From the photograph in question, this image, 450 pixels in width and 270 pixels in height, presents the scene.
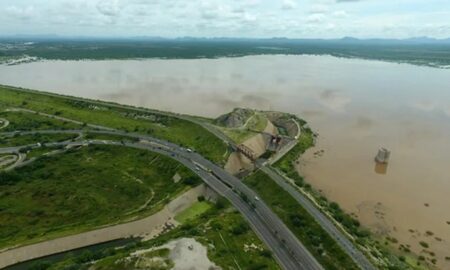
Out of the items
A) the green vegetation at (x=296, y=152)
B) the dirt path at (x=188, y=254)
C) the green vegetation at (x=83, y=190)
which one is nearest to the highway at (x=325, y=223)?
the green vegetation at (x=296, y=152)

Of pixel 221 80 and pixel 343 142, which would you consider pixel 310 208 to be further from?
pixel 221 80

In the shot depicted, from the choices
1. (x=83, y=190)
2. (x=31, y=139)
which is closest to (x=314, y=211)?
(x=83, y=190)

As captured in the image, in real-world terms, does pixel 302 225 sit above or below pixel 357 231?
above

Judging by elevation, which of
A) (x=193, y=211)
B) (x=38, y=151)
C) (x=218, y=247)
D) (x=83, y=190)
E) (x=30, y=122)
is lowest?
(x=193, y=211)

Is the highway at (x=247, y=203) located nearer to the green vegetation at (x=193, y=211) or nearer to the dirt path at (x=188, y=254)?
the green vegetation at (x=193, y=211)

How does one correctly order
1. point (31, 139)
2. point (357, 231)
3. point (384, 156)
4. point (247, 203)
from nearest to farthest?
point (357, 231) → point (247, 203) → point (384, 156) → point (31, 139)

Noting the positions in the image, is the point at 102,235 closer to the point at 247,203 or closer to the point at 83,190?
the point at 83,190

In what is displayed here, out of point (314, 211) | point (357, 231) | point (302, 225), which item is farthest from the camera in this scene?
point (314, 211)
